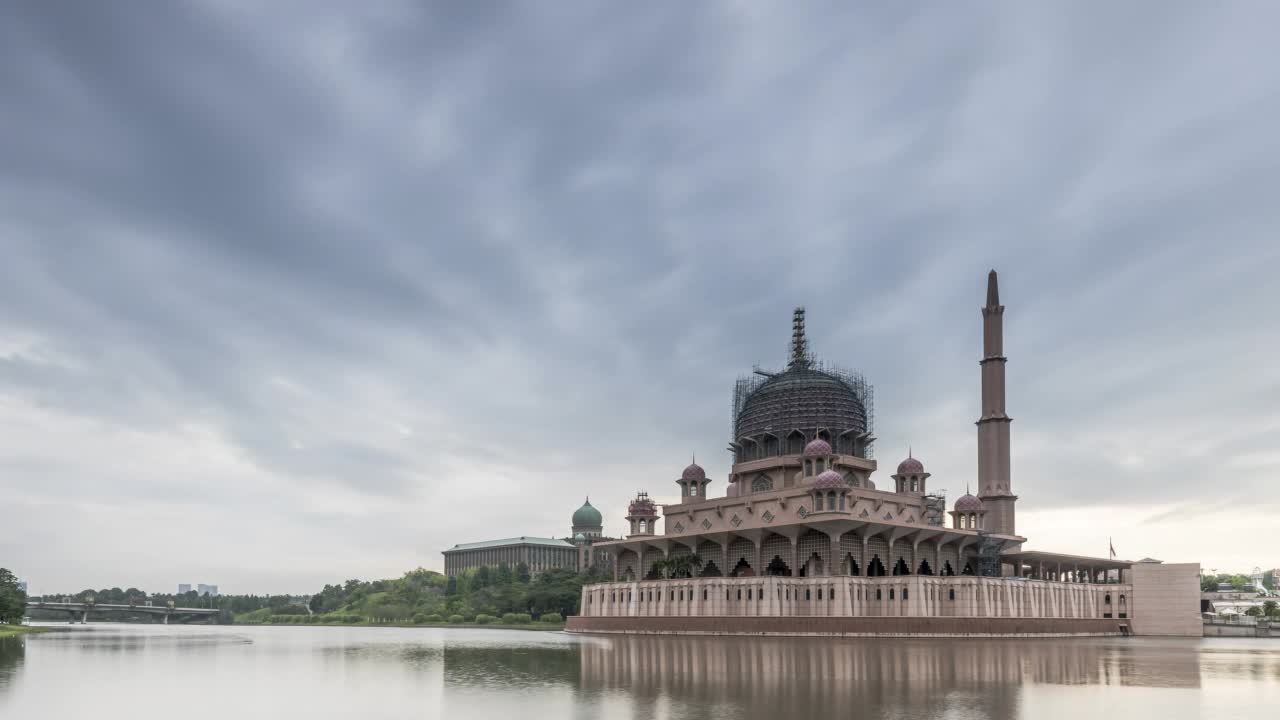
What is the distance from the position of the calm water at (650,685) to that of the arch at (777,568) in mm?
41522

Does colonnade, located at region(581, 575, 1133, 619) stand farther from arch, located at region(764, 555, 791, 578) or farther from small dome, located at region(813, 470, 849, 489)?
arch, located at region(764, 555, 791, 578)

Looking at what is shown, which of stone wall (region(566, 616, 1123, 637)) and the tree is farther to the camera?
the tree

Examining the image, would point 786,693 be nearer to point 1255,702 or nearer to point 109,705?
point 1255,702

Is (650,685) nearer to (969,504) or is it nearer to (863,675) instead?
(863,675)

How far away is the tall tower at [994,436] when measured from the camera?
344 feet

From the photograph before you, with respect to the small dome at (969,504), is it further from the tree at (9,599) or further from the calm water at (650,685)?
the tree at (9,599)

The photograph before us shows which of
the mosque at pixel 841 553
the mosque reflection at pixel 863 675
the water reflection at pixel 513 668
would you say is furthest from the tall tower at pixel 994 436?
the water reflection at pixel 513 668

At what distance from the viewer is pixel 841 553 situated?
85.0 metres

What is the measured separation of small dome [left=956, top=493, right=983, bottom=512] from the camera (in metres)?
94.9

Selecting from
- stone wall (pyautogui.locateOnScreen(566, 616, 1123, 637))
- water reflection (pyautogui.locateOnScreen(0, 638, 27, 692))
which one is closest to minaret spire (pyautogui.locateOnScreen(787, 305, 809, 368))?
stone wall (pyautogui.locateOnScreen(566, 616, 1123, 637))

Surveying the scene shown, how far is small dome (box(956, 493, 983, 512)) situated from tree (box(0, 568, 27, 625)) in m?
87.3

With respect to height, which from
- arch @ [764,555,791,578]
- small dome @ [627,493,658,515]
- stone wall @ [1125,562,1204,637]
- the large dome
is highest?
the large dome

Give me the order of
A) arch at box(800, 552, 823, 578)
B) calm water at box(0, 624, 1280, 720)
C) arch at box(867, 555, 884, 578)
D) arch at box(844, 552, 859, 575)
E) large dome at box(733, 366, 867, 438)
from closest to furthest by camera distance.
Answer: calm water at box(0, 624, 1280, 720) → arch at box(800, 552, 823, 578) → arch at box(844, 552, 859, 575) → arch at box(867, 555, 884, 578) → large dome at box(733, 366, 867, 438)

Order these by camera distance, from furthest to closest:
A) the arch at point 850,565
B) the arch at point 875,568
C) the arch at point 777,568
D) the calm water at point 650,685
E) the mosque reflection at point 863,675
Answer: the arch at point 777,568, the arch at point 875,568, the arch at point 850,565, the mosque reflection at point 863,675, the calm water at point 650,685
